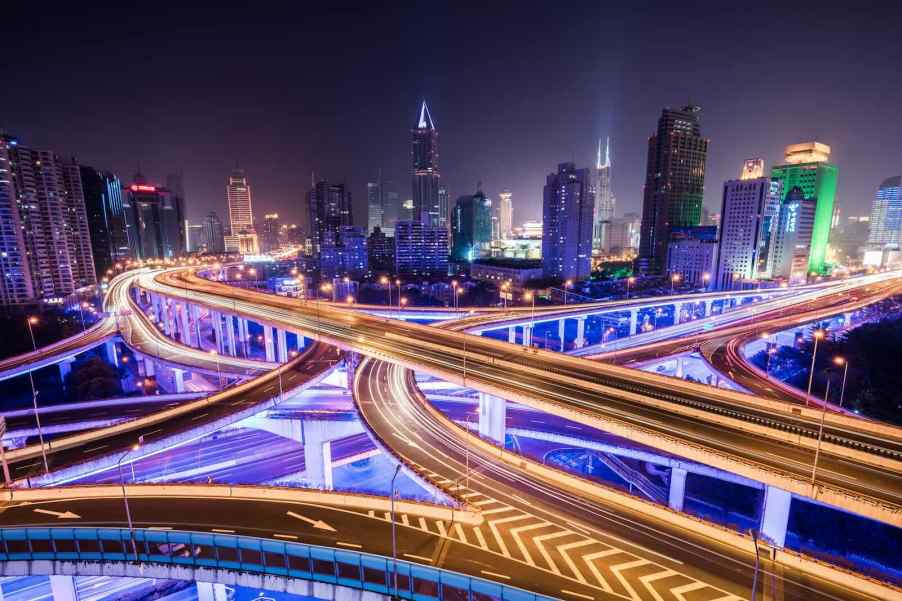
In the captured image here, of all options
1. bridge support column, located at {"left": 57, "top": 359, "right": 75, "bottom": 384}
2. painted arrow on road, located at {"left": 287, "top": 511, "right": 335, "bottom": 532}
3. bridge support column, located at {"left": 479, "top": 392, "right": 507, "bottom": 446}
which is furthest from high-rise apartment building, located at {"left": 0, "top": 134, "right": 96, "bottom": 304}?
bridge support column, located at {"left": 479, "top": 392, "right": 507, "bottom": 446}

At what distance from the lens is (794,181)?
547ft

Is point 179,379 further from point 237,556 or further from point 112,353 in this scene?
point 237,556

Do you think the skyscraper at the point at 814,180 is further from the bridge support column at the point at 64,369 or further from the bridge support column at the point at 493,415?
the bridge support column at the point at 64,369

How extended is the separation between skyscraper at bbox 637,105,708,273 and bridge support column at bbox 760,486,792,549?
172896 mm

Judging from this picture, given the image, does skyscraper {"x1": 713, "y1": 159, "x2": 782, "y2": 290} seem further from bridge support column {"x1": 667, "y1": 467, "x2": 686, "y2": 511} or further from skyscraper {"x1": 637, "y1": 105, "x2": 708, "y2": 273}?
bridge support column {"x1": 667, "y1": 467, "x2": 686, "y2": 511}

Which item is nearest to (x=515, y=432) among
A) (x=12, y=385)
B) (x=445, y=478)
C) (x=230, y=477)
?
(x=445, y=478)

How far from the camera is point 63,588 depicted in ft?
83.8

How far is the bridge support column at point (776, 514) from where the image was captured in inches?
1002

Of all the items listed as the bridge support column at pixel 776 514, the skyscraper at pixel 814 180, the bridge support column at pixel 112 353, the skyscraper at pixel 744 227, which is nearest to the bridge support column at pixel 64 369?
the bridge support column at pixel 112 353

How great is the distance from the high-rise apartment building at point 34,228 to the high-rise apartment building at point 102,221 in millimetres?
36615

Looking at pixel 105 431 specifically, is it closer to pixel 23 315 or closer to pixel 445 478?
pixel 445 478

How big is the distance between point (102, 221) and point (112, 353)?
109 m

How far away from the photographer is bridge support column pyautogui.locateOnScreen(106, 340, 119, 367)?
77400mm

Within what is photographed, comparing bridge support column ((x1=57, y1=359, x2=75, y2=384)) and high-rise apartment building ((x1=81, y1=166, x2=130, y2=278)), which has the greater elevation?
high-rise apartment building ((x1=81, y1=166, x2=130, y2=278))
